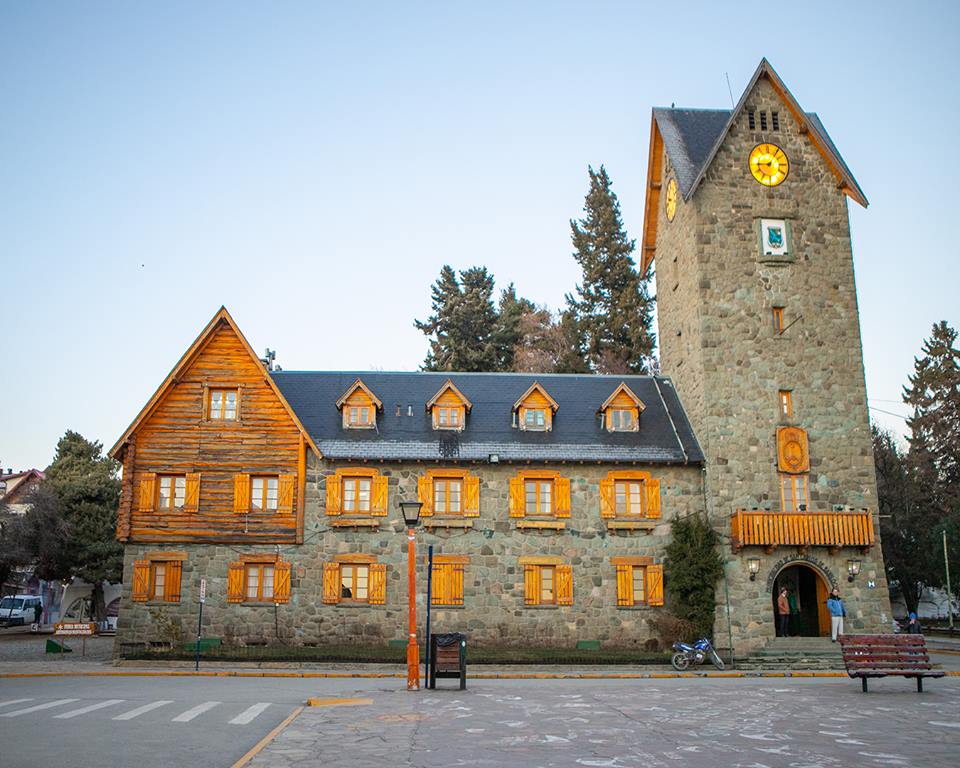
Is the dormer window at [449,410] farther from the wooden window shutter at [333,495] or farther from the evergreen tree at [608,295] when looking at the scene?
the evergreen tree at [608,295]

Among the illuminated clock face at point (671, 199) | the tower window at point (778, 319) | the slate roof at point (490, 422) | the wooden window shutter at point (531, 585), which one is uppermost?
the illuminated clock face at point (671, 199)

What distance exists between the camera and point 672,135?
1436 inches

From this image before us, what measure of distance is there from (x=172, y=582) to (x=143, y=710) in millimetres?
16010

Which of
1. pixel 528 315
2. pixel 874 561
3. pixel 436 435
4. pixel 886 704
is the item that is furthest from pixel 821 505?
pixel 528 315

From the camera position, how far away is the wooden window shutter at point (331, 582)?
30.9 m

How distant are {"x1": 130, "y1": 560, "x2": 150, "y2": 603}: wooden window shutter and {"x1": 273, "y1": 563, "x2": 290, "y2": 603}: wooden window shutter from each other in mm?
4123

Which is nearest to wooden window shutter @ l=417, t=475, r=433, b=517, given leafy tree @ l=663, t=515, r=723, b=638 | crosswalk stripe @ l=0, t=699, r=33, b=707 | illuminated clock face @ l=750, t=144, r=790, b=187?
leafy tree @ l=663, t=515, r=723, b=638

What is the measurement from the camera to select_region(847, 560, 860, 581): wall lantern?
101 ft

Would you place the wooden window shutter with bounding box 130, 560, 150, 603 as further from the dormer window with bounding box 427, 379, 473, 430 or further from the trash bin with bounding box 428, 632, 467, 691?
the trash bin with bounding box 428, 632, 467, 691

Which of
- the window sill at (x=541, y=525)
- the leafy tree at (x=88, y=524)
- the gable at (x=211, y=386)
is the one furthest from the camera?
the leafy tree at (x=88, y=524)

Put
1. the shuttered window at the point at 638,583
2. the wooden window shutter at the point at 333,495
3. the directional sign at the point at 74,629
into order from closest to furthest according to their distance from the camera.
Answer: the directional sign at the point at 74,629
the shuttered window at the point at 638,583
the wooden window shutter at the point at 333,495

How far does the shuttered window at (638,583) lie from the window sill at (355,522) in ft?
26.5

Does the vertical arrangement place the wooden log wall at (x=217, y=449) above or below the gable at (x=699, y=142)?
below

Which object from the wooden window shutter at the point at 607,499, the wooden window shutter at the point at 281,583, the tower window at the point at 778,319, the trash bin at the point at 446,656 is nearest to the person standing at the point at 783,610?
the wooden window shutter at the point at 607,499
